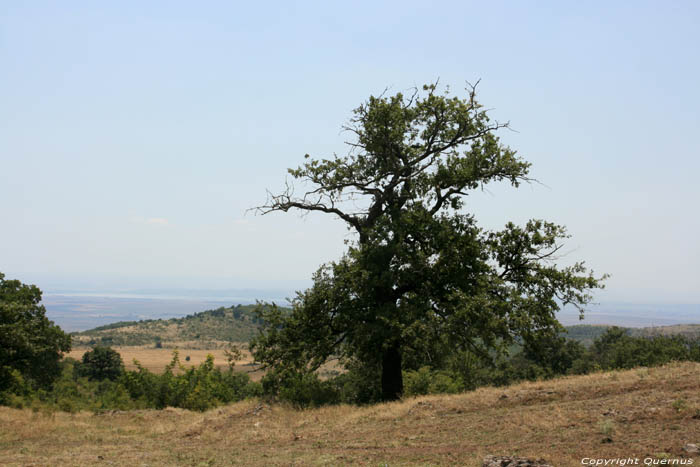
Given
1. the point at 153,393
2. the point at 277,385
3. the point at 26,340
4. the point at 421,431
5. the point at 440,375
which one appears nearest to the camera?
the point at 421,431

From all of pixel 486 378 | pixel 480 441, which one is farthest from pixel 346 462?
pixel 486 378

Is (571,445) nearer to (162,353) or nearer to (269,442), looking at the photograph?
(269,442)

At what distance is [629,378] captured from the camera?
619 inches

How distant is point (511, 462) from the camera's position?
8.58 m

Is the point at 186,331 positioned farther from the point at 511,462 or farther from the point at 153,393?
the point at 511,462

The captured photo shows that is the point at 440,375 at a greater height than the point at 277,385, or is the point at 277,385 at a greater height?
the point at 277,385

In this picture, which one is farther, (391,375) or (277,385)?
(391,375)

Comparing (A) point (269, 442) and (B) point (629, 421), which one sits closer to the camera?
(B) point (629, 421)

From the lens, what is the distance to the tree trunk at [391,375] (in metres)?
20.0

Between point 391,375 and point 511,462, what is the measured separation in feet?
38.9

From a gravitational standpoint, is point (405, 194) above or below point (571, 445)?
above

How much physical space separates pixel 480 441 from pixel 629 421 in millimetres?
3319

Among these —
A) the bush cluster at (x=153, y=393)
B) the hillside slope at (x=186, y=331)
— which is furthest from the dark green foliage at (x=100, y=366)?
the hillside slope at (x=186, y=331)

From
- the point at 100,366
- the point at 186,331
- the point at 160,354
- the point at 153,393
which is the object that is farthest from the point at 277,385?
the point at 186,331
